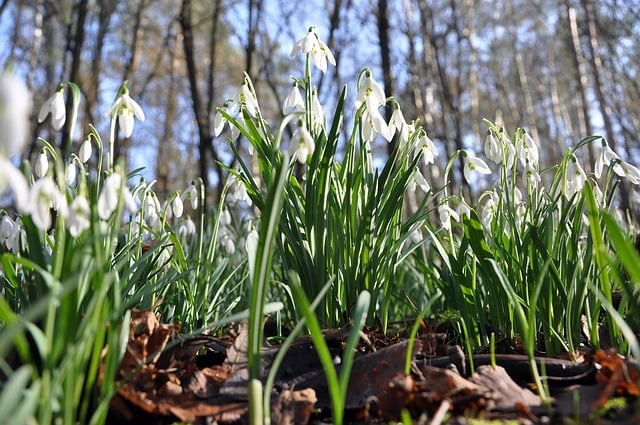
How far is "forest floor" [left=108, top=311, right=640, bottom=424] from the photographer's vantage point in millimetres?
1074

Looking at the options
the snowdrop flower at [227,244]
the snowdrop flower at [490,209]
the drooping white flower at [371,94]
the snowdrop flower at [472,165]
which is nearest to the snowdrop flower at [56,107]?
the drooping white flower at [371,94]

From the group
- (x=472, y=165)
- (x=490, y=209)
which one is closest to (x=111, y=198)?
(x=472, y=165)

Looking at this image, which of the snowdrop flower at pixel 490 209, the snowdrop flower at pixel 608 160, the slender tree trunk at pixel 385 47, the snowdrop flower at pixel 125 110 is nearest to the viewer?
the snowdrop flower at pixel 125 110

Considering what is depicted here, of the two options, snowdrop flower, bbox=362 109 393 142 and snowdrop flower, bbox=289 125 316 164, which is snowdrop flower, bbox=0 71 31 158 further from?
snowdrop flower, bbox=362 109 393 142

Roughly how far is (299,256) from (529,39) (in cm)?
2101

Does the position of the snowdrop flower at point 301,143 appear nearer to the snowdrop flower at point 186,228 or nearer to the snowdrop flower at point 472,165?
the snowdrop flower at point 472,165

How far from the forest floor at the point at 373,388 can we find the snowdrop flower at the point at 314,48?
1.04 meters

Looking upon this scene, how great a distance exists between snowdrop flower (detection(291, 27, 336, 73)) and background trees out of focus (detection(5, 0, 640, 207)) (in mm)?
525

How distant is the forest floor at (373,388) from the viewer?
3.52ft

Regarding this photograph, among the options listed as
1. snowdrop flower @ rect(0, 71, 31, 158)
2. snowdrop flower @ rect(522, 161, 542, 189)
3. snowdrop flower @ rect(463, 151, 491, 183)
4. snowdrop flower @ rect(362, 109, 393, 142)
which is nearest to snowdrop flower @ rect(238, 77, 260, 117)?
snowdrop flower @ rect(362, 109, 393, 142)

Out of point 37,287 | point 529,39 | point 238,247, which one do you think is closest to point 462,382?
point 37,287

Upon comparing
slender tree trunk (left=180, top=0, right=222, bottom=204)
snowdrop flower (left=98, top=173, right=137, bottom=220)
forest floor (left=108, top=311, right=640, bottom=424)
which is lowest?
forest floor (left=108, top=311, right=640, bottom=424)

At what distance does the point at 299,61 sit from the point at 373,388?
9413 millimetres

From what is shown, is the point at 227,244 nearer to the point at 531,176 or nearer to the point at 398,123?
the point at 398,123
